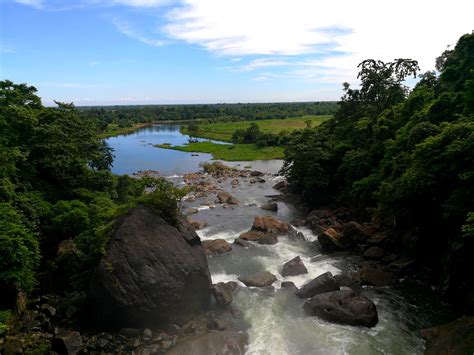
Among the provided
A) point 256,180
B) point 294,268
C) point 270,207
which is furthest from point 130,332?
point 256,180

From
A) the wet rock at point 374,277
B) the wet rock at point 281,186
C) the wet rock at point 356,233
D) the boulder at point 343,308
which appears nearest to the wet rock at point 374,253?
the wet rock at point 356,233

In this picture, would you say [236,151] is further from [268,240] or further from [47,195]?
[47,195]

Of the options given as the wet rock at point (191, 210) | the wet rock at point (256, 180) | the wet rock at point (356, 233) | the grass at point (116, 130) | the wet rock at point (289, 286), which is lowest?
the wet rock at point (191, 210)

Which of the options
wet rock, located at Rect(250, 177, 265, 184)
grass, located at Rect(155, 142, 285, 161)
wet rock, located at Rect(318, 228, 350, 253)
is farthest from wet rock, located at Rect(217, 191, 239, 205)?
grass, located at Rect(155, 142, 285, 161)

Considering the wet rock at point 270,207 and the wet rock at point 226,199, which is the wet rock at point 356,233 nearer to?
the wet rock at point 270,207

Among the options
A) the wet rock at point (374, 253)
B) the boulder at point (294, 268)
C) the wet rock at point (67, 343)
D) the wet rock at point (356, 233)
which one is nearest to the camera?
the wet rock at point (67, 343)

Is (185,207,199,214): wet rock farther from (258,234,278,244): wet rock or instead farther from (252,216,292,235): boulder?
(258,234,278,244): wet rock
